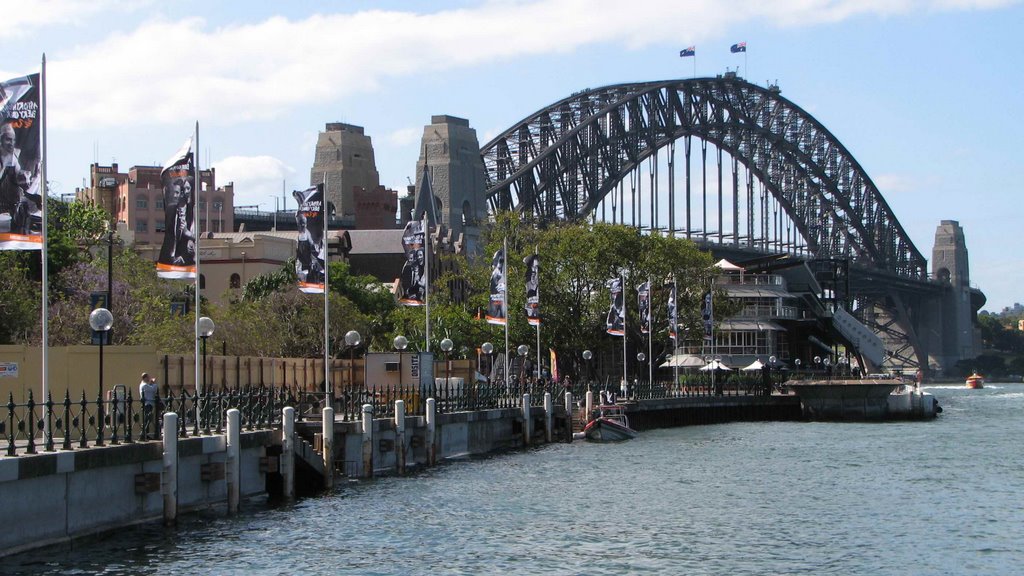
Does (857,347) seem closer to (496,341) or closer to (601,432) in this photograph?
(496,341)

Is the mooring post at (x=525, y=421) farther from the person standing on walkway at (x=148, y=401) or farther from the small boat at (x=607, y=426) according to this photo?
the person standing on walkway at (x=148, y=401)

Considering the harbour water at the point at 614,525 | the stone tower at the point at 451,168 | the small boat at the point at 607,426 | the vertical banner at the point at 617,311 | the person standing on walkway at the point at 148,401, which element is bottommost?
the harbour water at the point at 614,525

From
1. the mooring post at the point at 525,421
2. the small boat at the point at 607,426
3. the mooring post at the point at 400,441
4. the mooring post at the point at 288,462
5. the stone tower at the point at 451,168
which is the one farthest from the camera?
the stone tower at the point at 451,168

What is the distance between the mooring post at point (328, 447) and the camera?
162 feet

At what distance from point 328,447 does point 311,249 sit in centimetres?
909

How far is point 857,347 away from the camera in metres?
180

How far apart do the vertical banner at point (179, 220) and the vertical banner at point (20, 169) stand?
318 inches

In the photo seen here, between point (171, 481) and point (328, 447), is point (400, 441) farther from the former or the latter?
point (171, 481)

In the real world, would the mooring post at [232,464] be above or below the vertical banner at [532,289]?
below

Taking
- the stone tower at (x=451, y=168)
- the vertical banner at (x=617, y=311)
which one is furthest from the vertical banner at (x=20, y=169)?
the stone tower at (x=451, y=168)

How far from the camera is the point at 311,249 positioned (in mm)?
55969

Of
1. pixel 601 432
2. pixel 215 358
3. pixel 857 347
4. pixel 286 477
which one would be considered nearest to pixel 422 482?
pixel 286 477

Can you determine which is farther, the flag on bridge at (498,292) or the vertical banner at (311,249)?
the flag on bridge at (498,292)

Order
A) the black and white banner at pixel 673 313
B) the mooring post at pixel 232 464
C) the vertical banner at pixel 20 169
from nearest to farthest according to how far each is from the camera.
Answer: the vertical banner at pixel 20 169 → the mooring post at pixel 232 464 → the black and white banner at pixel 673 313
